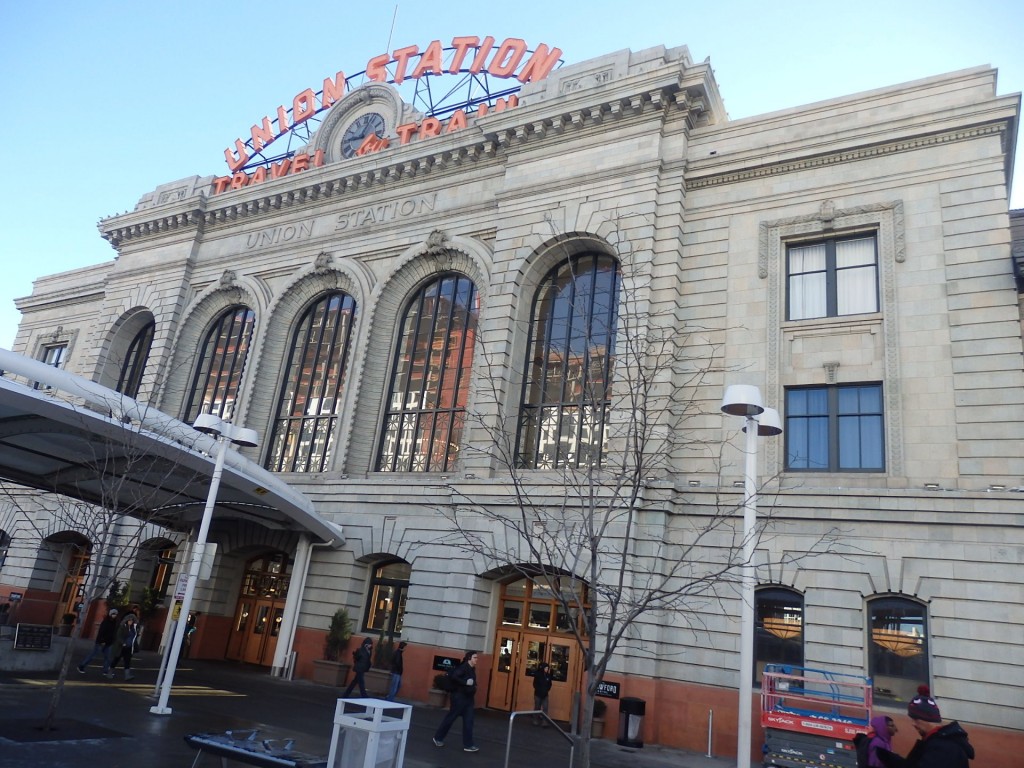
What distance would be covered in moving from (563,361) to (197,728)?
1419cm

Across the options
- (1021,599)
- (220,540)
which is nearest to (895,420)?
(1021,599)

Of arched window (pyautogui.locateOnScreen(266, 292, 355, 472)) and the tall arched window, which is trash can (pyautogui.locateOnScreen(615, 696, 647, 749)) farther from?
arched window (pyautogui.locateOnScreen(266, 292, 355, 472))

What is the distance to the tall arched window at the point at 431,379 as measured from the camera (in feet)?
85.8

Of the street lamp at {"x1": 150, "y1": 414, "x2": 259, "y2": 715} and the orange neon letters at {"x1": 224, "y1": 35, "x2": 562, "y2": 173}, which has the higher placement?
the orange neon letters at {"x1": 224, "y1": 35, "x2": 562, "y2": 173}

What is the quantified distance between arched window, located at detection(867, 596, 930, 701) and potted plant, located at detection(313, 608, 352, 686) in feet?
49.3

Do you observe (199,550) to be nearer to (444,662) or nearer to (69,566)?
(444,662)

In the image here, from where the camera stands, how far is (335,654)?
24375 mm

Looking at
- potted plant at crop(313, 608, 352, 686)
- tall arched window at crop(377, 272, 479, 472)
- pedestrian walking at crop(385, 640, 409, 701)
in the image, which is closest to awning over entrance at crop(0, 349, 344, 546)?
potted plant at crop(313, 608, 352, 686)

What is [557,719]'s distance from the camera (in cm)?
2128

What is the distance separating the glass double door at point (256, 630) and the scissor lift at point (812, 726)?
1912cm

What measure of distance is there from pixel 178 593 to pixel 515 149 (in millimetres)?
17400

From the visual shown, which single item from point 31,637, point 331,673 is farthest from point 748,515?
point 31,637

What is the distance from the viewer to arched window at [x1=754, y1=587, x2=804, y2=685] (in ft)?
A: 59.8

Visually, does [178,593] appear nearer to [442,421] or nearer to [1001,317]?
[442,421]
